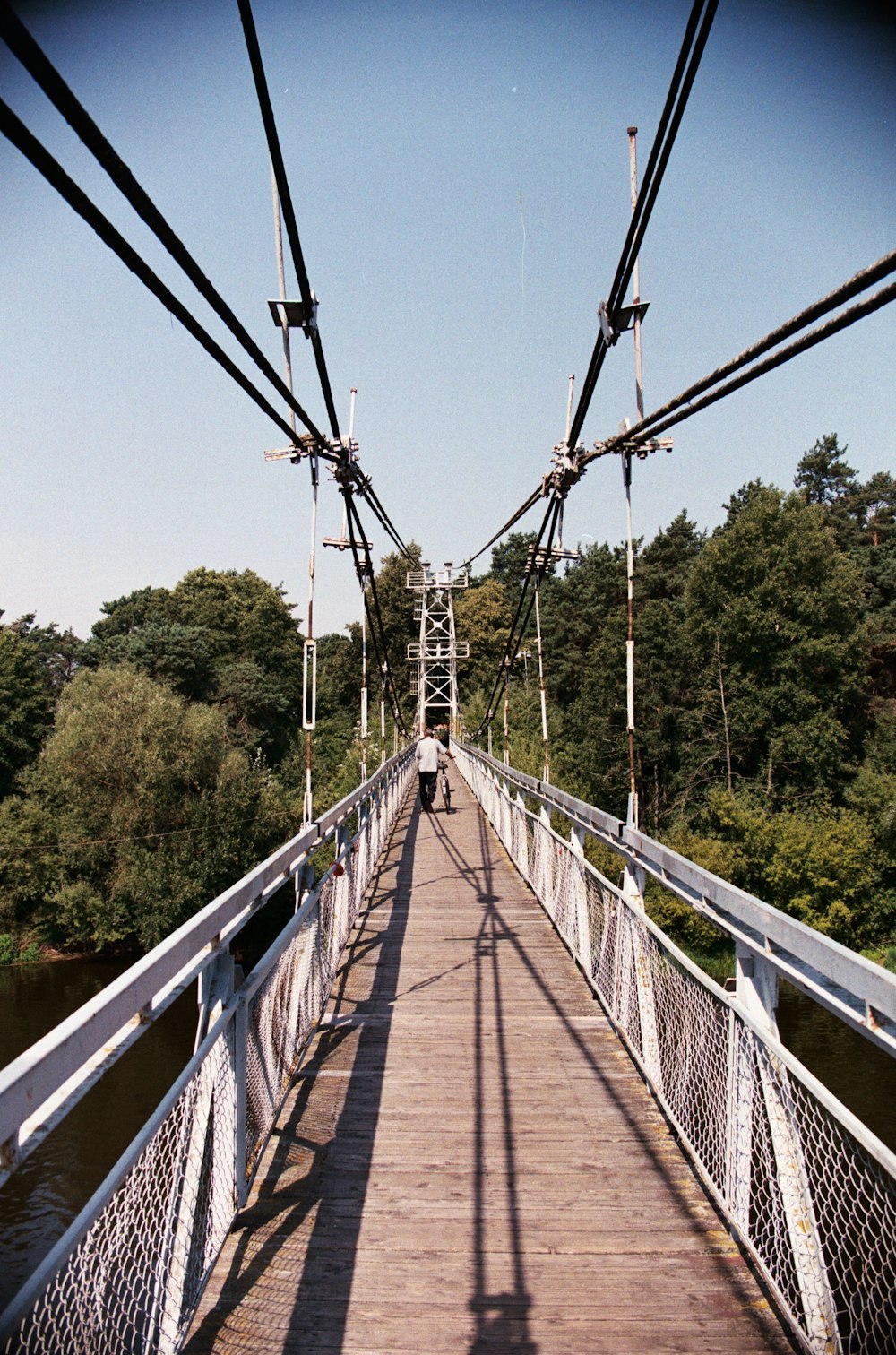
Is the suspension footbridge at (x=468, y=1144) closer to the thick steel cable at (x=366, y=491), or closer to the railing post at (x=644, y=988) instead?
the railing post at (x=644, y=988)

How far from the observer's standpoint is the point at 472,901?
8344 millimetres

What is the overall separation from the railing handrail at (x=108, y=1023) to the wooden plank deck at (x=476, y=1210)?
2.73ft

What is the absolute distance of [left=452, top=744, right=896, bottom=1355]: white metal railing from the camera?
2.07 m

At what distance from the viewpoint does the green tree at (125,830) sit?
24734mm

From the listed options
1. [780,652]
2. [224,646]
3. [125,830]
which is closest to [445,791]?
[125,830]

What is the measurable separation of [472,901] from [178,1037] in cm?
1244

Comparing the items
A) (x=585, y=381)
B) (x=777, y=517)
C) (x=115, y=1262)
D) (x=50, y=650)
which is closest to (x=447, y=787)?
(x=585, y=381)

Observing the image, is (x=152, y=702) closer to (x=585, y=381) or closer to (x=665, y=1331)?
(x=585, y=381)

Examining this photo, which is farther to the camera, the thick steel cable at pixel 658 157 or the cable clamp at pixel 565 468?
the cable clamp at pixel 565 468

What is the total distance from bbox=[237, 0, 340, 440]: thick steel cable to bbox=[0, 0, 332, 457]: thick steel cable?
91 centimetres

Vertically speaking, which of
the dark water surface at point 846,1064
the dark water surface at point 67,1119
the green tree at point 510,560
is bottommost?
the dark water surface at point 67,1119

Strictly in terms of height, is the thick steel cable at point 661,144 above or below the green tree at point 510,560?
below

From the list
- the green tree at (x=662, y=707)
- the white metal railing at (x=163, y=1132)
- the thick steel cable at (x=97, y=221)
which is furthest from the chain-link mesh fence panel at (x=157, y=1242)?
the green tree at (x=662, y=707)

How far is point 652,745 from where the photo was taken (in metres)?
33.1
